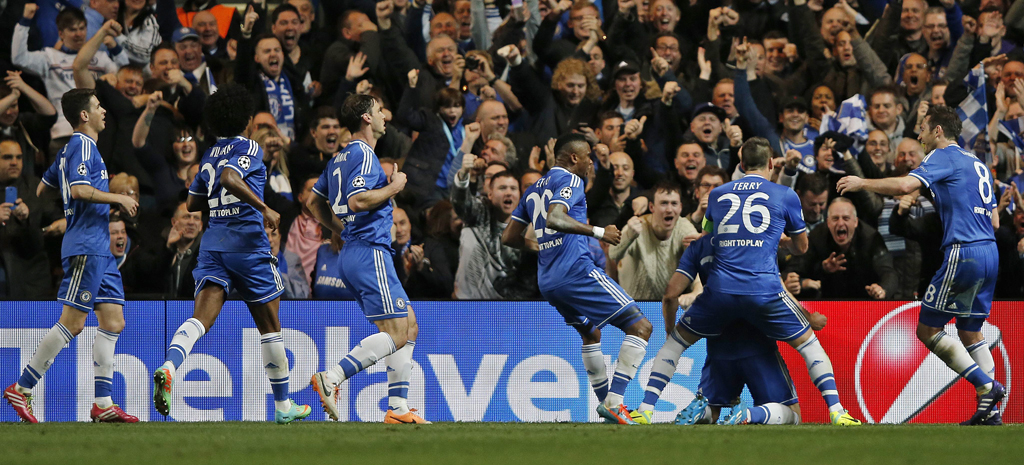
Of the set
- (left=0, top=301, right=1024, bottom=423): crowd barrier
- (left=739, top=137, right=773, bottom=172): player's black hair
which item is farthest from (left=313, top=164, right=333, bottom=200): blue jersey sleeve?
(left=739, top=137, right=773, bottom=172): player's black hair

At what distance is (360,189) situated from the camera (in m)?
6.59

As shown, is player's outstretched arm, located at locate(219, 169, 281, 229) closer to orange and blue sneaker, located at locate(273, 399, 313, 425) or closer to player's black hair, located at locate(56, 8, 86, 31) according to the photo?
orange and blue sneaker, located at locate(273, 399, 313, 425)

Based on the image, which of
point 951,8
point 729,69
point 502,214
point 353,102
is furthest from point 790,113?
point 353,102

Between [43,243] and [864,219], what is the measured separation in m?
7.81

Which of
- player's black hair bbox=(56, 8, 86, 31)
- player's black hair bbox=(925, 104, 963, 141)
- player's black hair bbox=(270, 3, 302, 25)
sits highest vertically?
player's black hair bbox=(270, 3, 302, 25)

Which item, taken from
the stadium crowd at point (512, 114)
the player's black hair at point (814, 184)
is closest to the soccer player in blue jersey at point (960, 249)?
the stadium crowd at point (512, 114)

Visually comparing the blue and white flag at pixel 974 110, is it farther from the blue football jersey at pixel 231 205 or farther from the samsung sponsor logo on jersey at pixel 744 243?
the blue football jersey at pixel 231 205

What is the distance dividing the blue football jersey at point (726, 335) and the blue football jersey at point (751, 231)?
0.67ft

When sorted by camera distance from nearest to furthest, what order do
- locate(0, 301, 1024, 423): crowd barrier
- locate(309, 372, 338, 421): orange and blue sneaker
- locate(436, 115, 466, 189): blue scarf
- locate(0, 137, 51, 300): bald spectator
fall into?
locate(309, 372, 338, 421): orange and blue sneaker → locate(0, 301, 1024, 423): crowd barrier → locate(0, 137, 51, 300): bald spectator → locate(436, 115, 466, 189): blue scarf

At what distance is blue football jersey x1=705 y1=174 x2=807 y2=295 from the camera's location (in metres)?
6.57

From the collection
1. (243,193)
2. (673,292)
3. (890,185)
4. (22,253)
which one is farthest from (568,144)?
(22,253)

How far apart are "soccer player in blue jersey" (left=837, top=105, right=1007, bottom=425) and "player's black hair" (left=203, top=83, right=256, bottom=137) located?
172 inches

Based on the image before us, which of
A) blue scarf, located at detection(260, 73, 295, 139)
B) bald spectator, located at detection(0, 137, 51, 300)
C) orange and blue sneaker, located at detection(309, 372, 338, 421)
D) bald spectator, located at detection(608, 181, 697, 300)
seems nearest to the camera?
orange and blue sneaker, located at detection(309, 372, 338, 421)

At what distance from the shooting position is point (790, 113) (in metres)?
10.2
